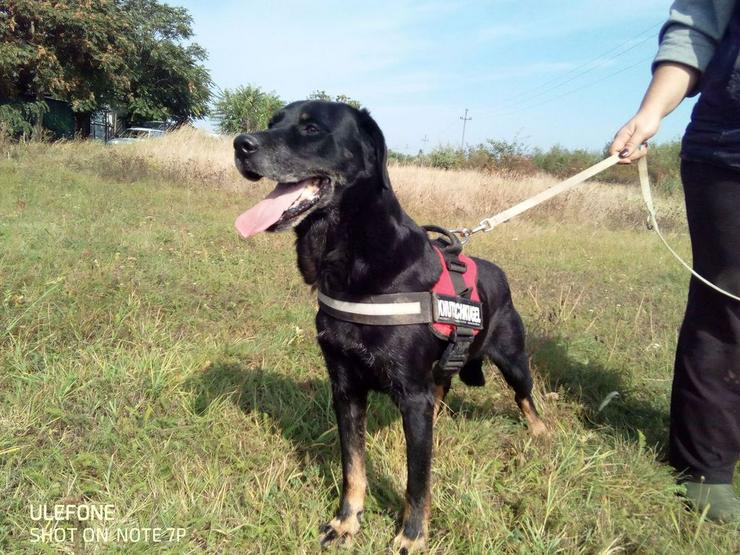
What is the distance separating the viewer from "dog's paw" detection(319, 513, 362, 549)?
6.61ft

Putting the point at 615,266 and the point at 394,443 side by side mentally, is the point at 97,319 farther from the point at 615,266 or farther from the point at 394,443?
the point at 615,266

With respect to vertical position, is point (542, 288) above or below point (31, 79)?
below

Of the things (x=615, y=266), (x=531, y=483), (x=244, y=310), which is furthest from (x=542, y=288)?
(x=531, y=483)

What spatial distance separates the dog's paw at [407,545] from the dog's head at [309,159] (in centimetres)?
129

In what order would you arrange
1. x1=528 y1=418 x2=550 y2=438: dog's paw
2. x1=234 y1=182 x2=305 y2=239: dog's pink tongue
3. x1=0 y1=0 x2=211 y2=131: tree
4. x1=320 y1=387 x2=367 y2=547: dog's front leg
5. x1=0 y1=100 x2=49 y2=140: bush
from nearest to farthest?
1. x1=234 y1=182 x2=305 y2=239: dog's pink tongue
2. x1=320 y1=387 x2=367 y2=547: dog's front leg
3. x1=528 y1=418 x2=550 y2=438: dog's paw
4. x1=0 y1=0 x2=211 y2=131: tree
5. x1=0 y1=100 x2=49 y2=140: bush

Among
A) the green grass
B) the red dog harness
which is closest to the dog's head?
the red dog harness

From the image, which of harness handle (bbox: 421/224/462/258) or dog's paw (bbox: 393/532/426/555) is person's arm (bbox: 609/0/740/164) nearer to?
harness handle (bbox: 421/224/462/258)

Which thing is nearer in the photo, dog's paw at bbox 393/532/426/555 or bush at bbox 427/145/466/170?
dog's paw at bbox 393/532/426/555

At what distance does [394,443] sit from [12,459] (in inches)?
65.8

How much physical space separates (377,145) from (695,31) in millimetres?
1301

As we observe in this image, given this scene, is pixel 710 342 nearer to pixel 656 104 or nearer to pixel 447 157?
pixel 656 104

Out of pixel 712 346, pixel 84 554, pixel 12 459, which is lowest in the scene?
pixel 84 554

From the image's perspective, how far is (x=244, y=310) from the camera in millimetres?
4016

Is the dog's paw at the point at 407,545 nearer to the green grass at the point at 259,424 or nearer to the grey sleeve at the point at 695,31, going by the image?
the green grass at the point at 259,424
